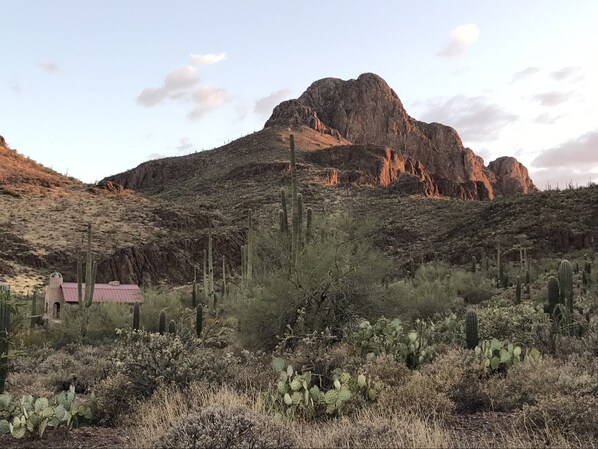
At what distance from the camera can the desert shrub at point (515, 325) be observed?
38.2 ft

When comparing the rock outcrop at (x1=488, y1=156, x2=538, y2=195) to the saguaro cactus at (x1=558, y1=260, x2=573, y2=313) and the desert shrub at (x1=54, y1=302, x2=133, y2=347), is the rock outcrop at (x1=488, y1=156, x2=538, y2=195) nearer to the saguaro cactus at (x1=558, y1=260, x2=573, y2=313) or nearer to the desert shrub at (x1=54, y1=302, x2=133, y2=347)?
the desert shrub at (x1=54, y1=302, x2=133, y2=347)

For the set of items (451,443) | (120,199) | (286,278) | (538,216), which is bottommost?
(451,443)

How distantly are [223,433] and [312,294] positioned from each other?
365 inches

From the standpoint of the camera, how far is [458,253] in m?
49.6

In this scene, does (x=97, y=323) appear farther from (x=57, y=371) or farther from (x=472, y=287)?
(x=472, y=287)

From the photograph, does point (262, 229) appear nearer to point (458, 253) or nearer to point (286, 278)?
point (286, 278)

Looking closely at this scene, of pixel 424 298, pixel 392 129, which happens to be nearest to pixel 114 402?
pixel 424 298

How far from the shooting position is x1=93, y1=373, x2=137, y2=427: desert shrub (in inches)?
335

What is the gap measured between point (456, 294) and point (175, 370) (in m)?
22.6

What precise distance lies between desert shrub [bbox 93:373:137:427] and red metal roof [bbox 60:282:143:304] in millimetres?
27995

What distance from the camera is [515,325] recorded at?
41.2 feet

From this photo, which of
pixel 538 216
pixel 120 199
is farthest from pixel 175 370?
pixel 120 199

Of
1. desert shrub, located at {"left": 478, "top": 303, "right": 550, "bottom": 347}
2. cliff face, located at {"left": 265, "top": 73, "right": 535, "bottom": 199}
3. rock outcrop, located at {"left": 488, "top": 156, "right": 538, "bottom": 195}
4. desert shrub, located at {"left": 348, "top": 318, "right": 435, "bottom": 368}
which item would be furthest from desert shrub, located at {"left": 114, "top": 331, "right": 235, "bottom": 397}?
rock outcrop, located at {"left": 488, "top": 156, "right": 538, "bottom": 195}

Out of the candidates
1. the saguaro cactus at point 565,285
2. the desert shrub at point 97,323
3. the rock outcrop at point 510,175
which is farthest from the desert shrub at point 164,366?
the rock outcrop at point 510,175
